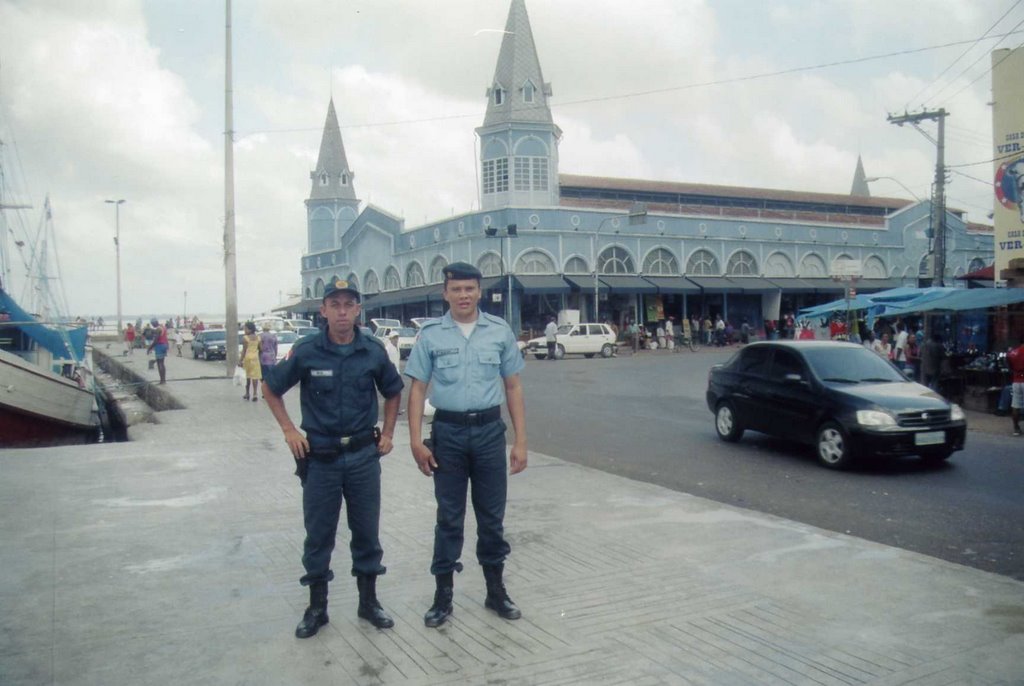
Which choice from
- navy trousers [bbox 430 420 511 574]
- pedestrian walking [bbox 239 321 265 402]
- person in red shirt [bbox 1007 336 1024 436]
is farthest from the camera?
pedestrian walking [bbox 239 321 265 402]

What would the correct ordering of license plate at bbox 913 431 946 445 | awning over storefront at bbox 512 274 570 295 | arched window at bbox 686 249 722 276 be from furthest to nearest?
arched window at bbox 686 249 722 276 < awning over storefront at bbox 512 274 570 295 < license plate at bbox 913 431 946 445

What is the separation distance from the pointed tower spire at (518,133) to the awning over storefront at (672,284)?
24.3 feet

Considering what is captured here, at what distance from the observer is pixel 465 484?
15.3 feet

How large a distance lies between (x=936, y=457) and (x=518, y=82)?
40832 millimetres

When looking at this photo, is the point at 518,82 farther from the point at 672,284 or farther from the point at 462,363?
the point at 462,363

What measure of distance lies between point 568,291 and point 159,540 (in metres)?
38.5

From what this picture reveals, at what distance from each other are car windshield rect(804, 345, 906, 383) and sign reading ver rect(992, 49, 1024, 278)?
13.0 m

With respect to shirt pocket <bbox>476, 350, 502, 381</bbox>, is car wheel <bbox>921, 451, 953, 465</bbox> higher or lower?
lower

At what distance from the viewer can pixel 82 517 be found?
7.16m

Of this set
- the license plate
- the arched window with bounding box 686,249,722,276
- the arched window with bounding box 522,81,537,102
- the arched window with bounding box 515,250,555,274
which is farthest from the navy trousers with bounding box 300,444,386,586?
the arched window with bounding box 686,249,722,276

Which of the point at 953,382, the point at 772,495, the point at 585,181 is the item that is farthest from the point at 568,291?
the point at 772,495

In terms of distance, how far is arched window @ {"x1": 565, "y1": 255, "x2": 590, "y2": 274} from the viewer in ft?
148

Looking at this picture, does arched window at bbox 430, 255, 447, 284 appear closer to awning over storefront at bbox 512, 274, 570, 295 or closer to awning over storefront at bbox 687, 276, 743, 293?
awning over storefront at bbox 512, 274, 570, 295

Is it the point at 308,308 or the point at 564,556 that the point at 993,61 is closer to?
the point at 564,556
